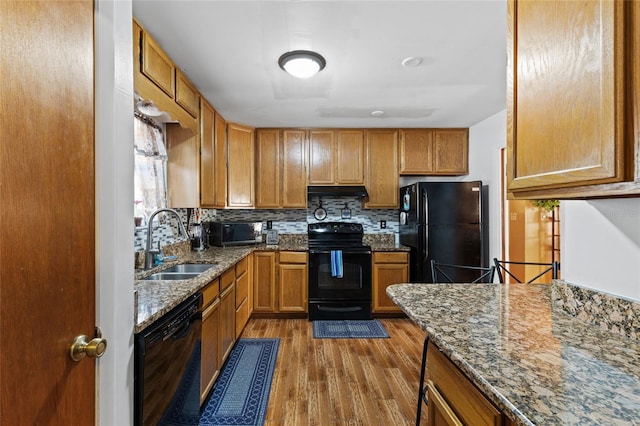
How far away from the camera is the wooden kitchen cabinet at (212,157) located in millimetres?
2885

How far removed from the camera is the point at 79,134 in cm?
86

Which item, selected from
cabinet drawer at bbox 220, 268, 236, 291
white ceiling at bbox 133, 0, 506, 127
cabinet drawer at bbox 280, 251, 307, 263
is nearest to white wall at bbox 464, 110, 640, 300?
white ceiling at bbox 133, 0, 506, 127

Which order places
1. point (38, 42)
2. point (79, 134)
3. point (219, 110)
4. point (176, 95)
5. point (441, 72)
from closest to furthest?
point (38, 42) → point (79, 134) → point (176, 95) → point (441, 72) → point (219, 110)

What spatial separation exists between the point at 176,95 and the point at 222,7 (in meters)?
0.82

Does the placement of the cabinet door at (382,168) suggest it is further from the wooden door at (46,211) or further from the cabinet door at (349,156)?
the wooden door at (46,211)

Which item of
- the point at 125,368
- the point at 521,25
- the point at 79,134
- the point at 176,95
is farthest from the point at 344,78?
the point at 125,368

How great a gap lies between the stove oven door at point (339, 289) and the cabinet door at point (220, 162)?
1.19 meters

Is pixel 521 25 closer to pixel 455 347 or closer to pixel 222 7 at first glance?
pixel 455 347

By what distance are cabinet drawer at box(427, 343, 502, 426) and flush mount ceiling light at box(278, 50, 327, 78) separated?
1.84 metres

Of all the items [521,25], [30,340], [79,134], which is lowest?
[30,340]

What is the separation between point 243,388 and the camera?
2.28m

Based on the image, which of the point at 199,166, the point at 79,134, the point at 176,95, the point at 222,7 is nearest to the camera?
the point at 79,134

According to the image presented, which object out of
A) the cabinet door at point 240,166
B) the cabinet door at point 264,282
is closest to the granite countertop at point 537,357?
the cabinet door at point 264,282

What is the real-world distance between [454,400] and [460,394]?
0.06 meters
